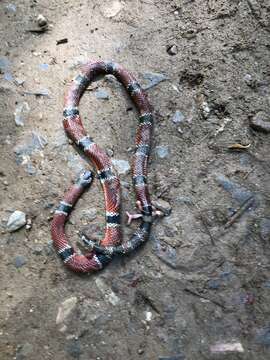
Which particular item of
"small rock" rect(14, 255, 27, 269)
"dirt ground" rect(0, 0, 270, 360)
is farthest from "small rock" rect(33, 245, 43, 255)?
"small rock" rect(14, 255, 27, 269)

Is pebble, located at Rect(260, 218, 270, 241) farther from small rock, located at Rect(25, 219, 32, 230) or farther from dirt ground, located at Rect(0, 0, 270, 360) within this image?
small rock, located at Rect(25, 219, 32, 230)

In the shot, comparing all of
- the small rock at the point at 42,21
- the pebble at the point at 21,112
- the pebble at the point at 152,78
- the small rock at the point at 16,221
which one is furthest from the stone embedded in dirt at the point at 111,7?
the small rock at the point at 16,221

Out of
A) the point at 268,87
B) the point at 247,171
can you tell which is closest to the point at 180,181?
the point at 247,171

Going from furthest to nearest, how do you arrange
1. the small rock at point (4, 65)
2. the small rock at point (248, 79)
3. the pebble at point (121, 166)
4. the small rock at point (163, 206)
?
the small rock at point (4, 65) < the small rock at point (248, 79) < the pebble at point (121, 166) < the small rock at point (163, 206)

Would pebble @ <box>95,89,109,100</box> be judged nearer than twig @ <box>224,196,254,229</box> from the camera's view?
No

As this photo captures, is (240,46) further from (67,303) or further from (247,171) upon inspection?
(67,303)

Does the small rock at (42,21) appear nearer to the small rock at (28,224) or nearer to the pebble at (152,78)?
the pebble at (152,78)
